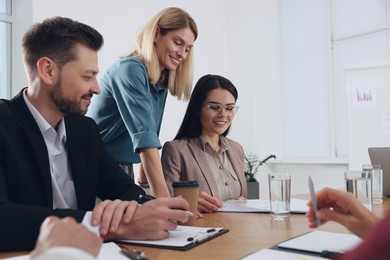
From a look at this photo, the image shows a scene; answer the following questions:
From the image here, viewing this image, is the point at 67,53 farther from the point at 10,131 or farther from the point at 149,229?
the point at 149,229

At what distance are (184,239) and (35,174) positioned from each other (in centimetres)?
55

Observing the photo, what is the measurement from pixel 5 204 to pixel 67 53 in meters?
0.61

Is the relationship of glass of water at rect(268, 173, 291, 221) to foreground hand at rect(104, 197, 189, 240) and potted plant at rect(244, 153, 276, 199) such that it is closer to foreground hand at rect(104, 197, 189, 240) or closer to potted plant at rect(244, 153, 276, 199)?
foreground hand at rect(104, 197, 189, 240)

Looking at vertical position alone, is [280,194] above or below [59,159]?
below

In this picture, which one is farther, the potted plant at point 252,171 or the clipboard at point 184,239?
the potted plant at point 252,171

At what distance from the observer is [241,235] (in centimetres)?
110

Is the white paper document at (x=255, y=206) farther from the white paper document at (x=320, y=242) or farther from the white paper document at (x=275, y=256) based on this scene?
the white paper document at (x=275, y=256)

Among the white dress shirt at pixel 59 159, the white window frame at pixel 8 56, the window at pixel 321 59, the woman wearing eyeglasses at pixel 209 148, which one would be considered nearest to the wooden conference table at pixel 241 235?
the white dress shirt at pixel 59 159

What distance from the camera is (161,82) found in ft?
6.75

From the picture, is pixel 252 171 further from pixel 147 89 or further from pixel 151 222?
pixel 151 222

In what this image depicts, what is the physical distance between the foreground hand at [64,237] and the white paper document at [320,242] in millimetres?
487

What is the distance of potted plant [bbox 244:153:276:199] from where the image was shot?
4480mm


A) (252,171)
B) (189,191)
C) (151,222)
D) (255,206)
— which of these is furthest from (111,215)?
(252,171)

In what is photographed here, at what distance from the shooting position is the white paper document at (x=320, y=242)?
891 mm
